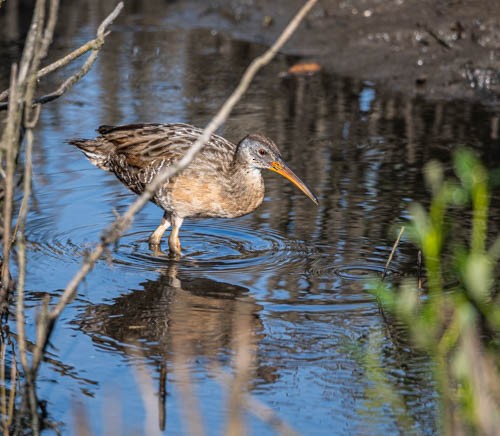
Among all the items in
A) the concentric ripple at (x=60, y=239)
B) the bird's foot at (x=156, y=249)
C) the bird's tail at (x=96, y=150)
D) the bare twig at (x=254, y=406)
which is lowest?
the bare twig at (x=254, y=406)

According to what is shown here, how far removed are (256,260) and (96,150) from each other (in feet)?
5.43

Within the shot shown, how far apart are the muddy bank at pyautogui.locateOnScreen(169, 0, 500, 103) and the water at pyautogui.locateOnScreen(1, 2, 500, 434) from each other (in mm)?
345

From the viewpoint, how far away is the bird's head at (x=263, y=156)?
7375 millimetres

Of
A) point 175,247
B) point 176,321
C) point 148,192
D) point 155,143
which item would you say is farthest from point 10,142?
point 155,143

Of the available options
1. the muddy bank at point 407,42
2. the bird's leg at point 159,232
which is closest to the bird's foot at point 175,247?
the bird's leg at point 159,232

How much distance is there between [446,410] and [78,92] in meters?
9.23

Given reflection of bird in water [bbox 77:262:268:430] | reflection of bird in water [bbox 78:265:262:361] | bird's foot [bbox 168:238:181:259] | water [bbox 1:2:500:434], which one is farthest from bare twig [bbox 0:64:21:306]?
bird's foot [bbox 168:238:181:259]

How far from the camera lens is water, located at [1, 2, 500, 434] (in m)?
5.08

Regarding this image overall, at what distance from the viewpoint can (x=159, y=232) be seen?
304 inches

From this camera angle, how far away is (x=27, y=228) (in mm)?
7789

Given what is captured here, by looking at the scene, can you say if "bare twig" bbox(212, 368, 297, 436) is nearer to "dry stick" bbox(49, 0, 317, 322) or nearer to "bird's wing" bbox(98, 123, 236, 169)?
"dry stick" bbox(49, 0, 317, 322)

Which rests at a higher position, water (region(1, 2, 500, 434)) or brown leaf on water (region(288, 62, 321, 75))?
brown leaf on water (region(288, 62, 321, 75))

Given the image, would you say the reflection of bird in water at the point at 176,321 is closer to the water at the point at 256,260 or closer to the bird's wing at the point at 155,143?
the water at the point at 256,260

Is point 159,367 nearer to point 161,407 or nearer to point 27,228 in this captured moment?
point 161,407
